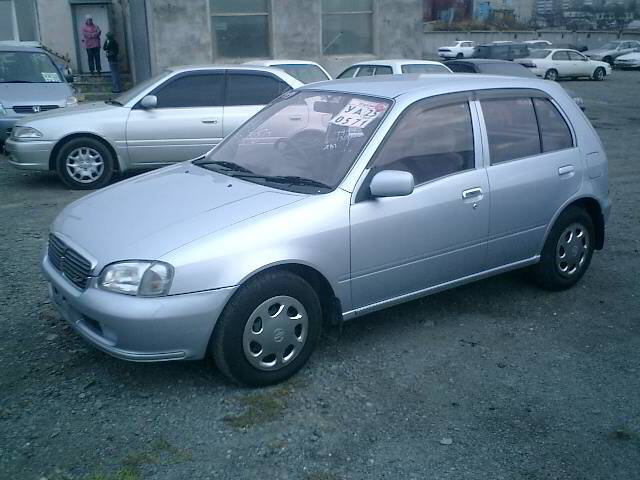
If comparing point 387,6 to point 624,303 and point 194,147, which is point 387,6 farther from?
point 624,303

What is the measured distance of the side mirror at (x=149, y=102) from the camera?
897 centimetres

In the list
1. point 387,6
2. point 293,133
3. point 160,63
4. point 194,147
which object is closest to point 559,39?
point 387,6

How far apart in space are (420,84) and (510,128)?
31.2 inches

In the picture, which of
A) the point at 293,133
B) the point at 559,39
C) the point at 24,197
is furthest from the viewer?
the point at 559,39

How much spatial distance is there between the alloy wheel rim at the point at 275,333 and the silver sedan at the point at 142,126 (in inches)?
219

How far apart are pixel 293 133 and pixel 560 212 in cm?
214

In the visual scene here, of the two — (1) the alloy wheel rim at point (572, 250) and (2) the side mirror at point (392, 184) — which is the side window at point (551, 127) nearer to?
(1) the alloy wheel rim at point (572, 250)

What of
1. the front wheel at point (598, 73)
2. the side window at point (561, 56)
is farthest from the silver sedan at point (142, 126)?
the front wheel at point (598, 73)

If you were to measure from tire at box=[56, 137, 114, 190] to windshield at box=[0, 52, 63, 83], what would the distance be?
3980 millimetres

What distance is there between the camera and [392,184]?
4.22 m

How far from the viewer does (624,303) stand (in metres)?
5.50

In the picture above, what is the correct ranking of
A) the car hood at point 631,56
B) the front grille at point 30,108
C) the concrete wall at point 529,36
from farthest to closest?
the concrete wall at point 529,36, the car hood at point 631,56, the front grille at point 30,108

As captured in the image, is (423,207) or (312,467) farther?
(423,207)

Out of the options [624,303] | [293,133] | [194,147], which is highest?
[293,133]
